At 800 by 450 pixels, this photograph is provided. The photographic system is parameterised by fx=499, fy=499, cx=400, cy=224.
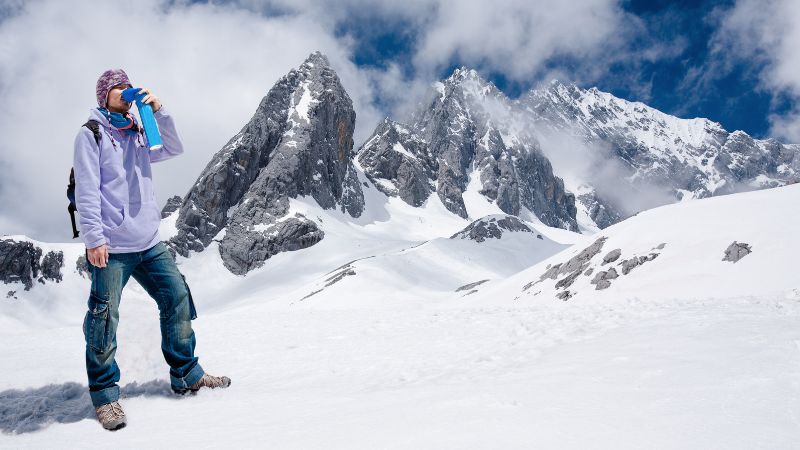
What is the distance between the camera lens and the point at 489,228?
290 ft

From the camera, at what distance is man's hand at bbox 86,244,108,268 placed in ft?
14.2

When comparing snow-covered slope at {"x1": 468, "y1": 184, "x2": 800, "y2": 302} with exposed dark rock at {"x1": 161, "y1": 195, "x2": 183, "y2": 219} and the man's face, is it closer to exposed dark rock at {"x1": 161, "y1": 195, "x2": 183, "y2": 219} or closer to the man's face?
the man's face

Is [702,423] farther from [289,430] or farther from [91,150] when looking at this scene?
[91,150]

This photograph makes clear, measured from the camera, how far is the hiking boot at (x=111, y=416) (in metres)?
3.85

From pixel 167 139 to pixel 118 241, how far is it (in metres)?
1.38

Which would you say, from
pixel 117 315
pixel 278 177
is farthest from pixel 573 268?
pixel 278 177

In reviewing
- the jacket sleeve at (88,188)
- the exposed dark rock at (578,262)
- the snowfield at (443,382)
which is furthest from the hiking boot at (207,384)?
the exposed dark rock at (578,262)

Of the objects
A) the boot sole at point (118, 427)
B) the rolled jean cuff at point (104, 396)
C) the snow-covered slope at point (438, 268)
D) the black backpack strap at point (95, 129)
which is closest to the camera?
the boot sole at point (118, 427)

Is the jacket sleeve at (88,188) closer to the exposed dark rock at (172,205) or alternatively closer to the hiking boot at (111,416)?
the hiking boot at (111,416)

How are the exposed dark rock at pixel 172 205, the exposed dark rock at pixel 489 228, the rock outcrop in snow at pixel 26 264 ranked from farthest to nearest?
the exposed dark rock at pixel 172 205 → the rock outcrop in snow at pixel 26 264 → the exposed dark rock at pixel 489 228

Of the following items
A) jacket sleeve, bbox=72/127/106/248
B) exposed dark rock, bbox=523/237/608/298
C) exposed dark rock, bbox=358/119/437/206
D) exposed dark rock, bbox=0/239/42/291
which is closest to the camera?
jacket sleeve, bbox=72/127/106/248

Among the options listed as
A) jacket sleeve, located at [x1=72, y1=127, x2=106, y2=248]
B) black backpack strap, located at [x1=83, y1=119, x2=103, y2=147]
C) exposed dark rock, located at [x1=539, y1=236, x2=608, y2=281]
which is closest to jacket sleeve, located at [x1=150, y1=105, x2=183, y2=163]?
black backpack strap, located at [x1=83, y1=119, x2=103, y2=147]

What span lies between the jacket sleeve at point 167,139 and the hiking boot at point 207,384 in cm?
235

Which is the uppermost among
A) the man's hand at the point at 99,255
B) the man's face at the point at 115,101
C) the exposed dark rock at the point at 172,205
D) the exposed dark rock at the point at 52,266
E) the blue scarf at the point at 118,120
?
the exposed dark rock at the point at 172,205
